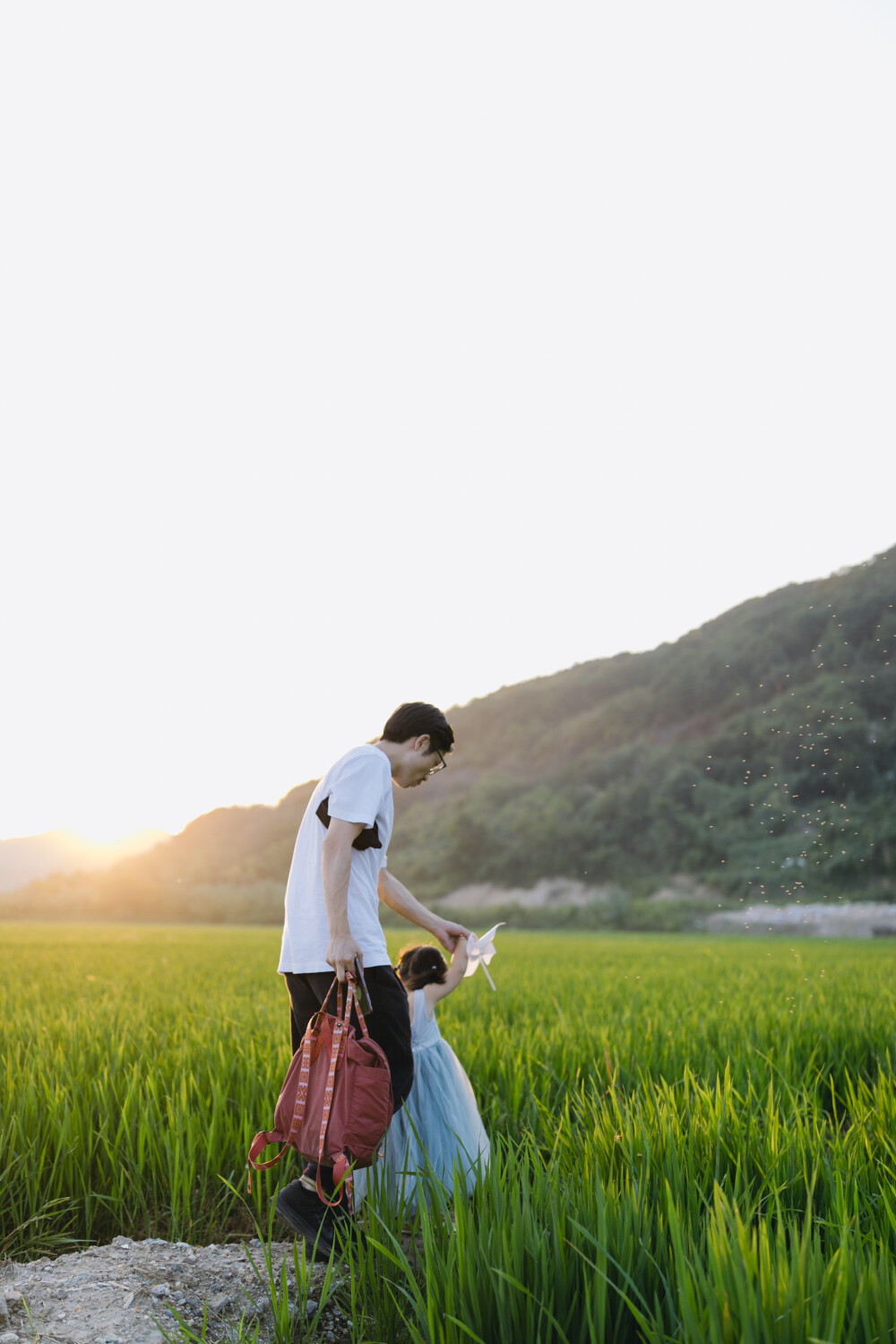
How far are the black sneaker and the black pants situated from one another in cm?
6

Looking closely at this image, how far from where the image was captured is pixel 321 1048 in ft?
8.32

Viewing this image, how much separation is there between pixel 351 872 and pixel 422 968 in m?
0.68

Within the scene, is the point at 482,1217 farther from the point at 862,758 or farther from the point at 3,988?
the point at 862,758

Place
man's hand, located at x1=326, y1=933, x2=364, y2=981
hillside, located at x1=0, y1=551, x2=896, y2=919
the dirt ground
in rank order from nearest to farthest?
the dirt ground, man's hand, located at x1=326, y1=933, x2=364, y2=981, hillside, located at x1=0, y1=551, x2=896, y2=919

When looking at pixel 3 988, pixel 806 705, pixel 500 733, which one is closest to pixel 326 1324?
pixel 3 988

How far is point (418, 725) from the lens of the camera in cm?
284

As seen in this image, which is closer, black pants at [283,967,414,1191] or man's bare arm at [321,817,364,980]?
man's bare arm at [321,817,364,980]

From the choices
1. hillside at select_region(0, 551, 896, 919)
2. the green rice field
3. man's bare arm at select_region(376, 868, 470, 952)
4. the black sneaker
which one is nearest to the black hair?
man's bare arm at select_region(376, 868, 470, 952)

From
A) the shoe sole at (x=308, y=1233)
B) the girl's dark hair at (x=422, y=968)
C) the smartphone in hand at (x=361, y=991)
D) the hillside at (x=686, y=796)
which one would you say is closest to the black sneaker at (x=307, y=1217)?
the shoe sole at (x=308, y=1233)

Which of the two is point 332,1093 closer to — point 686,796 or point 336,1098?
point 336,1098

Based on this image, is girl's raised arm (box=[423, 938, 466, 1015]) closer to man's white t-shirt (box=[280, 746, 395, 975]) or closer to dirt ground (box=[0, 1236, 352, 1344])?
man's white t-shirt (box=[280, 746, 395, 975])

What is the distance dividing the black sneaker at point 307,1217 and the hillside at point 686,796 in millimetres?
41181

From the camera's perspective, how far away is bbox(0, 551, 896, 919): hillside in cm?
5362

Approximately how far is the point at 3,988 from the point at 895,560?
76.6m
